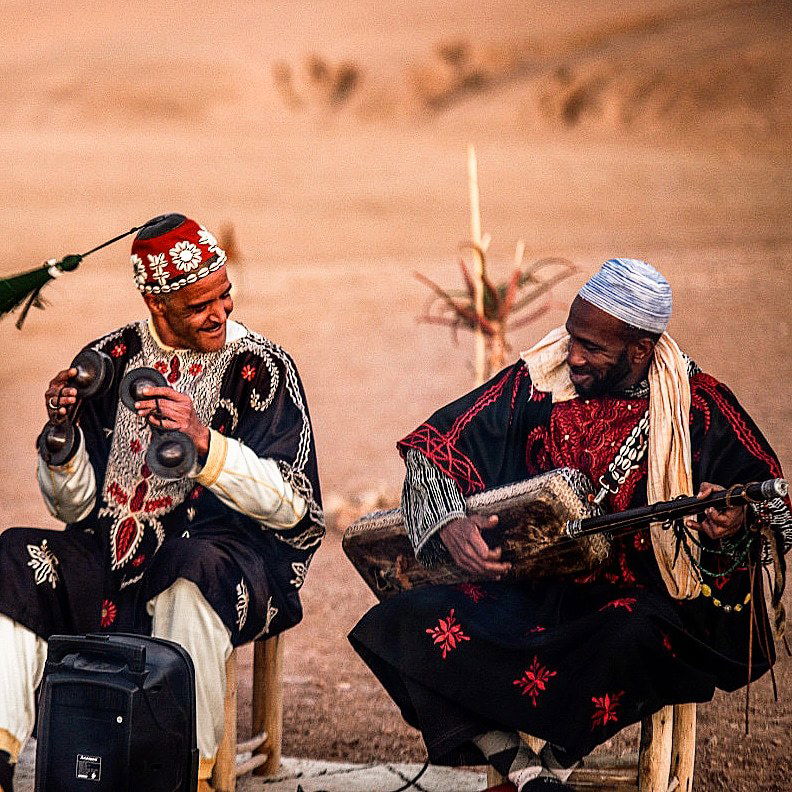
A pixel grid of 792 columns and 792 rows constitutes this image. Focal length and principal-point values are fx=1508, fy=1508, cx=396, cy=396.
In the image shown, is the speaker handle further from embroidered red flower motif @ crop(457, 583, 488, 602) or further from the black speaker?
embroidered red flower motif @ crop(457, 583, 488, 602)

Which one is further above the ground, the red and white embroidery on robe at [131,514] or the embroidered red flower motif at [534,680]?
the red and white embroidery on robe at [131,514]

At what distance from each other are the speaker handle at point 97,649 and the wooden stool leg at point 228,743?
49cm

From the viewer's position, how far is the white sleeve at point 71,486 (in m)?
4.64

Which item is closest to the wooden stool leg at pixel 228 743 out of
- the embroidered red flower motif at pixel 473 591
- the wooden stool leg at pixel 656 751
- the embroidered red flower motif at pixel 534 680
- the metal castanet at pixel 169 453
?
the metal castanet at pixel 169 453

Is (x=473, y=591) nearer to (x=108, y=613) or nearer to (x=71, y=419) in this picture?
(x=108, y=613)

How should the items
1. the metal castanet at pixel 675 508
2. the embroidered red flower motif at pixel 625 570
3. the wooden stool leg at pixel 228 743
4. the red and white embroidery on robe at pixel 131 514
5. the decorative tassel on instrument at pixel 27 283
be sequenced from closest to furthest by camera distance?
the metal castanet at pixel 675 508 < the embroidered red flower motif at pixel 625 570 < the wooden stool leg at pixel 228 743 < the red and white embroidery on robe at pixel 131 514 < the decorative tassel on instrument at pixel 27 283

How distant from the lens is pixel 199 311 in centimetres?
466

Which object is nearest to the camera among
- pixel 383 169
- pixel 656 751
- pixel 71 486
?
pixel 656 751

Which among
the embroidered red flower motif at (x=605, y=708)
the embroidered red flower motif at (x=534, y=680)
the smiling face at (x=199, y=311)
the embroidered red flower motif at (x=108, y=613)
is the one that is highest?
the smiling face at (x=199, y=311)

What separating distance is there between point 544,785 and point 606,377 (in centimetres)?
117

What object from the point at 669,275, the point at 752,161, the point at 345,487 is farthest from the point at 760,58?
the point at 345,487

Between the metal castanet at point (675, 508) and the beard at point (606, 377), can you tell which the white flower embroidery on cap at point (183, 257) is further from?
the metal castanet at point (675, 508)

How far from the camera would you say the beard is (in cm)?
434

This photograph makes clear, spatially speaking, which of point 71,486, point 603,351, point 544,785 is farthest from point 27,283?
point 544,785
